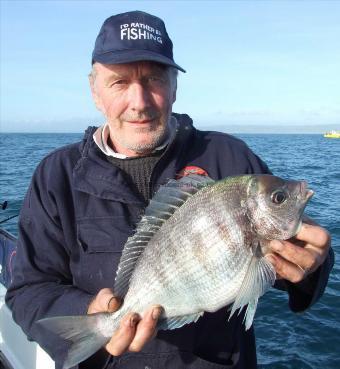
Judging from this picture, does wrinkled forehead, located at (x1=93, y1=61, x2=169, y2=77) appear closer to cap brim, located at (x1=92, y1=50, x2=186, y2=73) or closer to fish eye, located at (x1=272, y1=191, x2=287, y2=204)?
cap brim, located at (x1=92, y1=50, x2=186, y2=73)

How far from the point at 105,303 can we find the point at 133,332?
261 millimetres

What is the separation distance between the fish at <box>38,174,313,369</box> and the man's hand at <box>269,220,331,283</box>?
6 centimetres

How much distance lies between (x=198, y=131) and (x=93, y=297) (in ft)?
5.05

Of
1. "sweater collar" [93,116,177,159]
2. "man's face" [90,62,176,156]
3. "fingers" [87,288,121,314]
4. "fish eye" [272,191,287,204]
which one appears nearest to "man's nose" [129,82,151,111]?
"man's face" [90,62,176,156]

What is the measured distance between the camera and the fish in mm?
2561

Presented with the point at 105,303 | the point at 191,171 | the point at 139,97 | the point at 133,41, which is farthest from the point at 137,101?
the point at 105,303

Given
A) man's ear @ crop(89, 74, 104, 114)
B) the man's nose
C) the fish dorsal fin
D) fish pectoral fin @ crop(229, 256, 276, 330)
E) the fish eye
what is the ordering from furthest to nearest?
man's ear @ crop(89, 74, 104, 114), the man's nose, the fish dorsal fin, the fish eye, fish pectoral fin @ crop(229, 256, 276, 330)

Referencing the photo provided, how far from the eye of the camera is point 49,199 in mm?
3129

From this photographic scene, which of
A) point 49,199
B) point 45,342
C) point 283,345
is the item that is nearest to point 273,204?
point 49,199

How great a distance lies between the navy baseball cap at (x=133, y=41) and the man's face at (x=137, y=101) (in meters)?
0.09

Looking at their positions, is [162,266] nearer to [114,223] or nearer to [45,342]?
[114,223]

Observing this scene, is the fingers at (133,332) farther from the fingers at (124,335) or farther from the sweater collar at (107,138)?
the sweater collar at (107,138)

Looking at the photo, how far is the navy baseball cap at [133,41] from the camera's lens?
2.97 m

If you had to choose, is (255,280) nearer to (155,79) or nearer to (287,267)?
(287,267)
